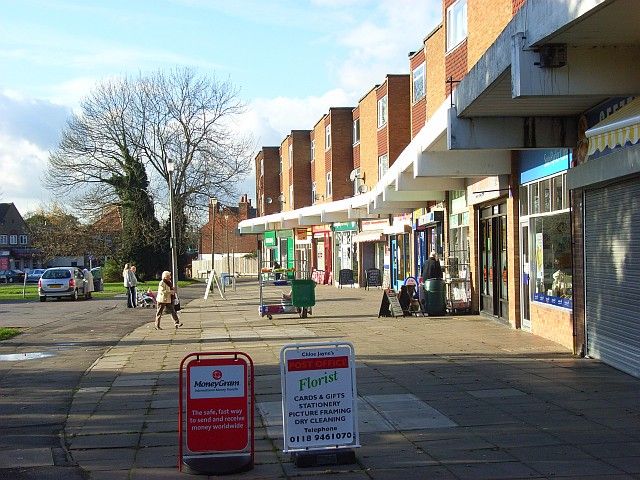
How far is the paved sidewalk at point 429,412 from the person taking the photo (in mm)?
7098

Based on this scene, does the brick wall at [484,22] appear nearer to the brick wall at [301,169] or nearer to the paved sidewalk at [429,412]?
the paved sidewalk at [429,412]

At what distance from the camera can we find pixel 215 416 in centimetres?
712

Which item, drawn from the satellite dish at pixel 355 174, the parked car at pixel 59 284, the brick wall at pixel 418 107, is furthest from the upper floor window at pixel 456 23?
the satellite dish at pixel 355 174

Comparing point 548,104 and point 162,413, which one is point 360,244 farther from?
point 162,413

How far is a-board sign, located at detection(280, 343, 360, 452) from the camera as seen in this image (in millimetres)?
7035

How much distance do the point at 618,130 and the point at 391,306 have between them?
1243 cm

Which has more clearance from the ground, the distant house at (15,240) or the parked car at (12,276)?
the distant house at (15,240)

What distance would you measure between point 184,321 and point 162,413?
14.9 meters

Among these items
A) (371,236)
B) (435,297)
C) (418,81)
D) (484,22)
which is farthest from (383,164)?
(484,22)

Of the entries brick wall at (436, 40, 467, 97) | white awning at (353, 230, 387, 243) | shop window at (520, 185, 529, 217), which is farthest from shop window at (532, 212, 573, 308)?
white awning at (353, 230, 387, 243)

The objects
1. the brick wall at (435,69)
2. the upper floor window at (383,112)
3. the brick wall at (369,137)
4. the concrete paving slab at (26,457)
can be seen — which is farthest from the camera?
the brick wall at (369,137)

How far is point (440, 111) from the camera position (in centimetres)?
1550

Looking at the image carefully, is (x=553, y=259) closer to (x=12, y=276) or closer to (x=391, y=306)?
(x=391, y=306)

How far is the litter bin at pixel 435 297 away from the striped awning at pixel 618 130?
394 inches
